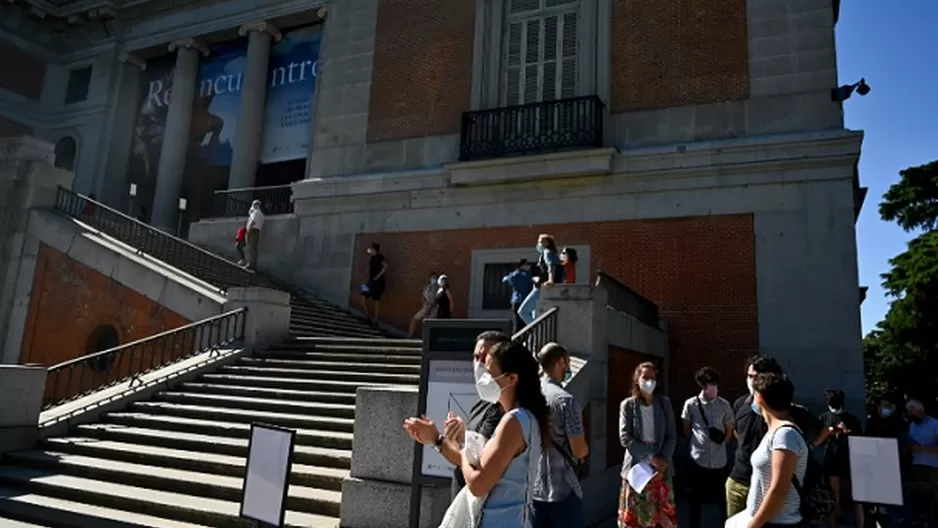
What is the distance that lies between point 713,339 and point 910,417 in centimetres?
406

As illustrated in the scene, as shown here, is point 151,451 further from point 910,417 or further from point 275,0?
point 275,0

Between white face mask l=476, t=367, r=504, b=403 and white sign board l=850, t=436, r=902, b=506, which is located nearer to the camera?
white face mask l=476, t=367, r=504, b=403

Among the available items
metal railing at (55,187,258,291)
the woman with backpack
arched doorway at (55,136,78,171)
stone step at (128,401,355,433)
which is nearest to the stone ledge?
metal railing at (55,187,258,291)

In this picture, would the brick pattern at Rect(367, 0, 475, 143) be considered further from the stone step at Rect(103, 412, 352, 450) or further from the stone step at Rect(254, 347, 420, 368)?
the stone step at Rect(103, 412, 352, 450)

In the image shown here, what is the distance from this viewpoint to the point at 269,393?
9.38 m

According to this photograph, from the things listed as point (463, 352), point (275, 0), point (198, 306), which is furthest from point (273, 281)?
point (463, 352)

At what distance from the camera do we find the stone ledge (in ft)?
44.9

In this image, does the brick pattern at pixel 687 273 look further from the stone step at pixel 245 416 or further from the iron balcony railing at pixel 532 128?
the stone step at pixel 245 416

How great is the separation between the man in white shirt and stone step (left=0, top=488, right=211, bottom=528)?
9.84 metres

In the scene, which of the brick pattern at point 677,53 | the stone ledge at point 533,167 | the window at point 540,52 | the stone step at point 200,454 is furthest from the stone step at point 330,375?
the window at point 540,52

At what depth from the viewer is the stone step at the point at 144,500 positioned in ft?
20.3

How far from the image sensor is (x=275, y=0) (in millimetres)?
20344

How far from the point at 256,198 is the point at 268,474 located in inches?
633

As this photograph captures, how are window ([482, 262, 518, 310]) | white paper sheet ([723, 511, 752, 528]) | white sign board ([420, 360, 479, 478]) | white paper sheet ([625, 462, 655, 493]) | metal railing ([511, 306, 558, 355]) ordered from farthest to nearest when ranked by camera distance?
window ([482, 262, 518, 310]), metal railing ([511, 306, 558, 355]), white paper sheet ([625, 462, 655, 493]), white sign board ([420, 360, 479, 478]), white paper sheet ([723, 511, 752, 528])
